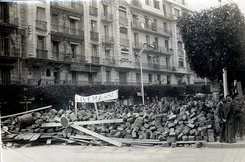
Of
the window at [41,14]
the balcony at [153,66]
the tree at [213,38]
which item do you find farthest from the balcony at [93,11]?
the tree at [213,38]

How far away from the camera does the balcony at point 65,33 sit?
20.3 feet

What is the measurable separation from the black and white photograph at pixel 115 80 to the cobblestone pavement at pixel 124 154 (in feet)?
0.07

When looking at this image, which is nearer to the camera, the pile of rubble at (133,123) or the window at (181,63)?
the pile of rubble at (133,123)

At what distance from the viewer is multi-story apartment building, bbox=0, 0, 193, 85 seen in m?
6.05

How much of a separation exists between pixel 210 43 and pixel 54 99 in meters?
3.73

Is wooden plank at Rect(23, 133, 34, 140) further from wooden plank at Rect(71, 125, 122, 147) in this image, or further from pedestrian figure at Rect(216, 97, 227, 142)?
pedestrian figure at Rect(216, 97, 227, 142)

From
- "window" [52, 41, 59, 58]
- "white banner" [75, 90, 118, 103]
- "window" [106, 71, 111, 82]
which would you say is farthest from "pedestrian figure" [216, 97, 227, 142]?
"window" [52, 41, 59, 58]

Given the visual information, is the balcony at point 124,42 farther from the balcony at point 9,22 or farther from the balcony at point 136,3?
the balcony at point 9,22

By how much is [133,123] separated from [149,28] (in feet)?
7.32

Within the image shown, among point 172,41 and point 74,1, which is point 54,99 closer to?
point 74,1

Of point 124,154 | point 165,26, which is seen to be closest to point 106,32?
point 165,26

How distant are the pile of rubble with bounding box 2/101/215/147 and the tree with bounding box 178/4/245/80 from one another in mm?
978

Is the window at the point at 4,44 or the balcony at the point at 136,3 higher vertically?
the balcony at the point at 136,3

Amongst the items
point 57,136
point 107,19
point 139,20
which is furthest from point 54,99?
point 139,20
